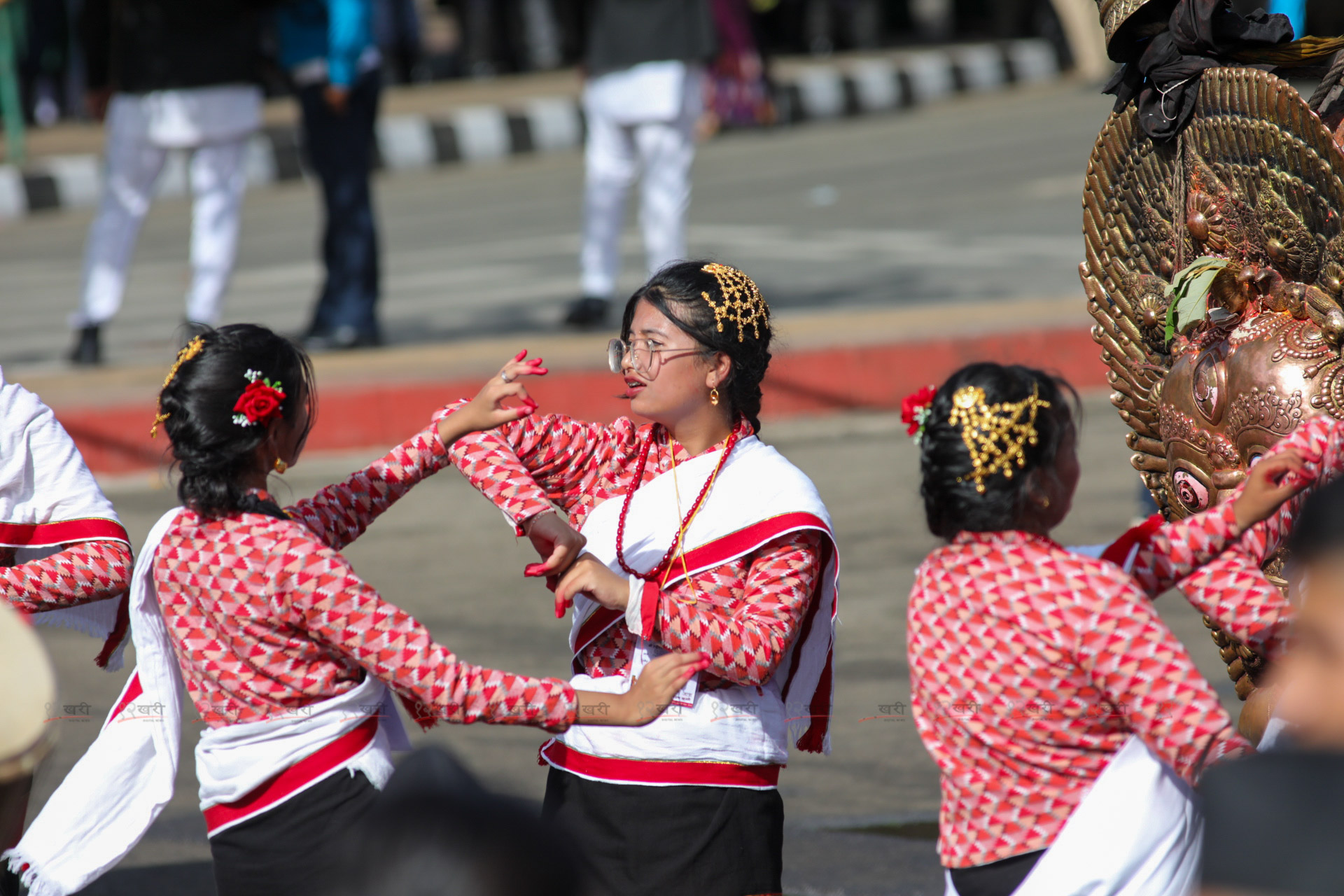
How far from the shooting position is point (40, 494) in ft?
9.24

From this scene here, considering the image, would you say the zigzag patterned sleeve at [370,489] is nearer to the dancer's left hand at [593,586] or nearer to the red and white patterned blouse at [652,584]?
the red and white patterned blouse at [652,584]

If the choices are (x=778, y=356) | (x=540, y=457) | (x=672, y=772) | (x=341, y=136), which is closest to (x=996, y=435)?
(x=672, y=772)

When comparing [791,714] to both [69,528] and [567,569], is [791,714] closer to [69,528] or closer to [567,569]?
[567,569]

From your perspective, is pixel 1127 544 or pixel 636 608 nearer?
pixel 1127 544

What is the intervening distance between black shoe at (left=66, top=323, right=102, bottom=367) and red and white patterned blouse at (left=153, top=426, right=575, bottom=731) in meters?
4.96

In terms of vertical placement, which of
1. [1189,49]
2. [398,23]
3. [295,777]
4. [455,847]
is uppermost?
[1189,49]

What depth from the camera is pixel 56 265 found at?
1086 centimetres

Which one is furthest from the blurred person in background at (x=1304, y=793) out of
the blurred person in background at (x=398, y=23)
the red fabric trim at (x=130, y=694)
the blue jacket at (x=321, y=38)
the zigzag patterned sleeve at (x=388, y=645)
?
the blurred person in background at (x=398, y=23)

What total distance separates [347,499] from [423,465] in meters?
0.13

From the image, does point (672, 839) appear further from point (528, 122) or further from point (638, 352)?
point (528, 122)

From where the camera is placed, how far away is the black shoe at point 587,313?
7430 millimetres

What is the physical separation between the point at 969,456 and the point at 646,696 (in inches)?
22.2

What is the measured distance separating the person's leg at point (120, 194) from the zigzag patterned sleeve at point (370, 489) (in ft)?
14.4

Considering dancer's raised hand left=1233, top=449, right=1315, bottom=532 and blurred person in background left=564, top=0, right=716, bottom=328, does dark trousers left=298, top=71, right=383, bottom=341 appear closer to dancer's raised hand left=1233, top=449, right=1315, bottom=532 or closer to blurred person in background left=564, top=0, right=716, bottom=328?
blurred person in background left=564, top=0, right=716, bottom=328
